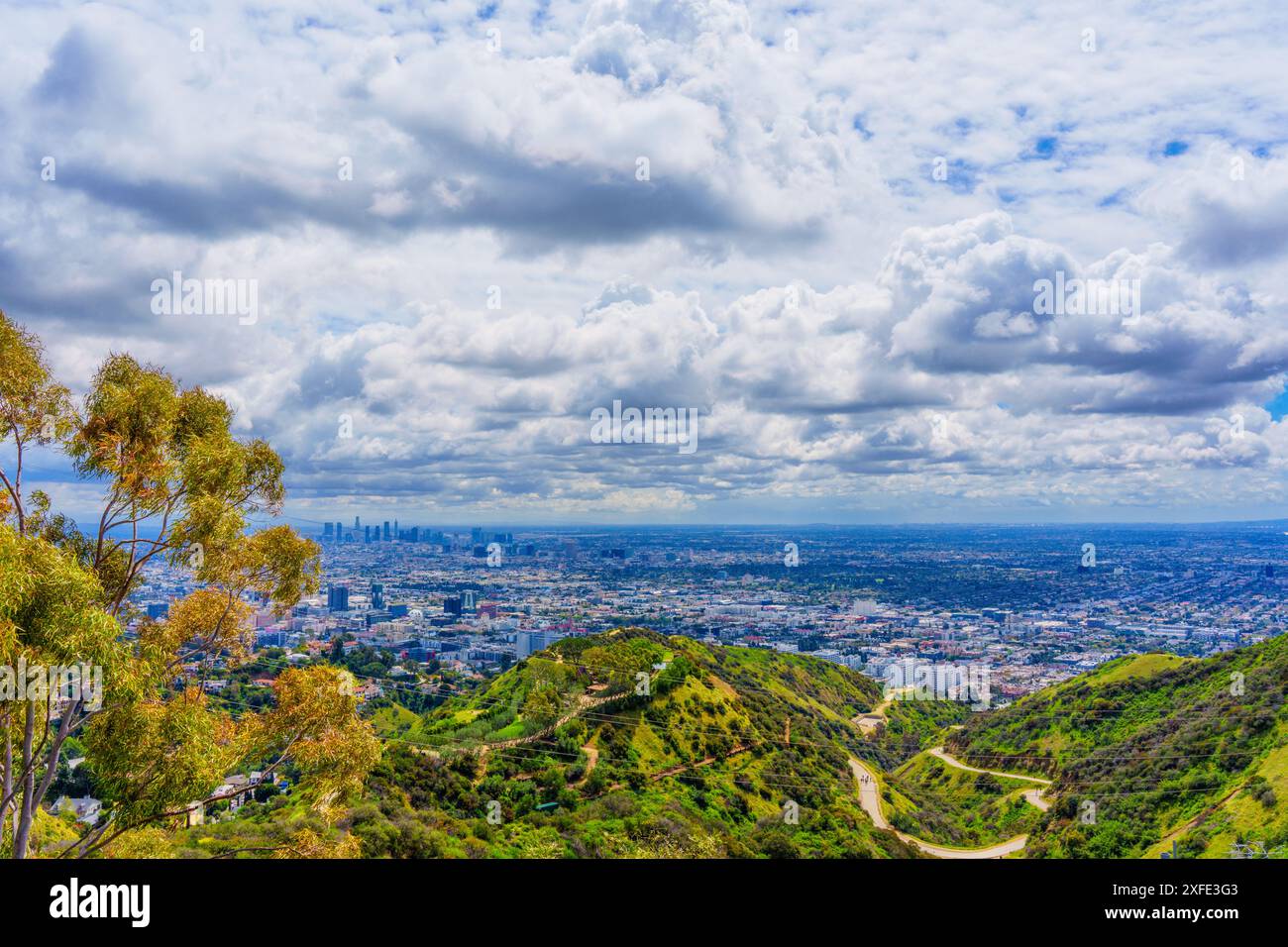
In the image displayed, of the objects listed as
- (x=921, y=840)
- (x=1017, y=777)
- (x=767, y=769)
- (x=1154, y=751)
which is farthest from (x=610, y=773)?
(x=1154, y=751)

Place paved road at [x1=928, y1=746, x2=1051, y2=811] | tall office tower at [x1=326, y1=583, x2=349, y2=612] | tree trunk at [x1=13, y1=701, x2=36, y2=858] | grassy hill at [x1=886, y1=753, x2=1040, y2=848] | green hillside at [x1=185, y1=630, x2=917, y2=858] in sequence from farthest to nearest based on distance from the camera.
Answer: tall office tower at [x1=326, y1=583, x2=349, y2=612] < paved road at [x1=928, y1=746, x2=1051, y2=811] < grassy hill at [x1=886, y1=753, x2=1040, y2=848] < green hillside at [x1=185, y1=630, x2=917, y2=858] < tree trunk at [x1=13, y1=701, x2=36, y2=858]

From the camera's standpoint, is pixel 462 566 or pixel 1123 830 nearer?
pixel 1123 830

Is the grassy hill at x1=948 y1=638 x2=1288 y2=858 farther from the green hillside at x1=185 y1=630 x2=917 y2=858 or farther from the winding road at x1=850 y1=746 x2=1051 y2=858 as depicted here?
the green hillside at x1=185 y1=630 x2=917 y2=858

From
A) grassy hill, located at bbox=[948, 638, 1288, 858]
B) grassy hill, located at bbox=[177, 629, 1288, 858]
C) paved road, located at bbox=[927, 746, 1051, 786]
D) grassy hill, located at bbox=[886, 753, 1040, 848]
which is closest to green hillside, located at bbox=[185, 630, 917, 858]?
grassy hill, located at bbox=[177, 629, 1288, 858]

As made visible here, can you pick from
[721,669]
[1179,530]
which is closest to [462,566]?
[721,669]

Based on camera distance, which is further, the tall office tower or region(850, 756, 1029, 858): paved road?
the tall office tower
